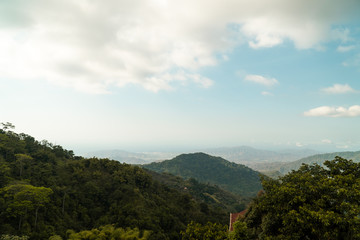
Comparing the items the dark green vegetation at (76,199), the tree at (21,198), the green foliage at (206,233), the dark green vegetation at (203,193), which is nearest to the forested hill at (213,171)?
the dark green vegetation at (203,193)

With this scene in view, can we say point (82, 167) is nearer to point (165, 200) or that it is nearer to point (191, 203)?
point (165, 200)

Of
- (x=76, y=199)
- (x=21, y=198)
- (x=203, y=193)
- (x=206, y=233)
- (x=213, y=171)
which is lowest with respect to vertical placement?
(x=213, y=171)

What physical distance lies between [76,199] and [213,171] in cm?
16149

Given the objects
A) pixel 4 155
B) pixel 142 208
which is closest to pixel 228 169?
pixel 142 208

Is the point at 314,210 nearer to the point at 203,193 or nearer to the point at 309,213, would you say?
the point at 309,213

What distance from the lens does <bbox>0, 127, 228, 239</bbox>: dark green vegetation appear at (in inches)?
872

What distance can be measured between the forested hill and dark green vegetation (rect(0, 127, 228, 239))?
381 feet

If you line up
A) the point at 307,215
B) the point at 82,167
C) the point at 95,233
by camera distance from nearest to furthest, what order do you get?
the point at 307,215 < the point at 95,233 < the point at 82,167

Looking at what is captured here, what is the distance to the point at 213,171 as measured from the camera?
593 ft

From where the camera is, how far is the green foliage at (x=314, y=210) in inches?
351

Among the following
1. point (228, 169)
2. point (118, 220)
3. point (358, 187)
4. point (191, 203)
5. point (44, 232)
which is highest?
point (358, 187)

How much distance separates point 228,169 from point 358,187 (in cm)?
18165

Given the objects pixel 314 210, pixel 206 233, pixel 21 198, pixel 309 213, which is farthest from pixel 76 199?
pixel 314 210

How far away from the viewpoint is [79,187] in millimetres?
34781
